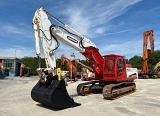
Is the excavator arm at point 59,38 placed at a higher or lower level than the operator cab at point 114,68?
higher

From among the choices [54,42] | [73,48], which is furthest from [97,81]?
[54,42]

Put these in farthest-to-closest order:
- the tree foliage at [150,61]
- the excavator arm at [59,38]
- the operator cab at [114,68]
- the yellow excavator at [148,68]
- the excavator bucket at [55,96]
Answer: the tree foliage at [150,61] < the yellow excavator at [148,68] < the operator cab at [114,68] < the excavator arm at [59,38] < the excavator bucket at [55,96]

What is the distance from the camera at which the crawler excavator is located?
31.4 ft

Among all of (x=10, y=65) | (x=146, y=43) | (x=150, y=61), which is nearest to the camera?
(x=146, y=43)

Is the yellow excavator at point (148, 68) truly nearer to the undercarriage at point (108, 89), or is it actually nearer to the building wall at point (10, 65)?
the undercarriage at point (108, 89)

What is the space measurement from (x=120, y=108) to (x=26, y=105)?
398cm

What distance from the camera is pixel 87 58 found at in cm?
1440

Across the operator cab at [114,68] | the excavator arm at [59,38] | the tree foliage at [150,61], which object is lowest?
the operator cab at [114,68]

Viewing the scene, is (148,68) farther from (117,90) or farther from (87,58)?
(117,90)

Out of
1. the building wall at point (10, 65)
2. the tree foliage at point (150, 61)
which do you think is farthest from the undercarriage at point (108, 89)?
the tree foliage at point (150, 61)

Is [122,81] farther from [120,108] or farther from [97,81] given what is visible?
[120,108]

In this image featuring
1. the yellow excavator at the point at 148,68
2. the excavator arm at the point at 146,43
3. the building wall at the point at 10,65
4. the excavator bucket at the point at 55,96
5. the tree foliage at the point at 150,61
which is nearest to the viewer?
the excavator bucket at the point at 55,96

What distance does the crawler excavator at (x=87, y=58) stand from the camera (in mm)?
9570

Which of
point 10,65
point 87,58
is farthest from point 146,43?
point 10,65
